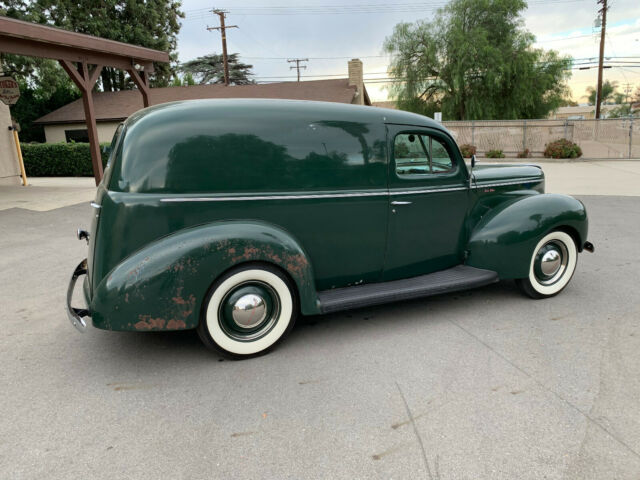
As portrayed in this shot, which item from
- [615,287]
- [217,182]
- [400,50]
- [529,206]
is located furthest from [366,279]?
[400,50]

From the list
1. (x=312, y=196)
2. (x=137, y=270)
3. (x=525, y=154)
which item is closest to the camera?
(x=137, y=270)

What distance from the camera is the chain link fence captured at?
2202 cm

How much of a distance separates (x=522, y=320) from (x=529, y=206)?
110cm

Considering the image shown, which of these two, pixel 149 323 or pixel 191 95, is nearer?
pixel 149 323

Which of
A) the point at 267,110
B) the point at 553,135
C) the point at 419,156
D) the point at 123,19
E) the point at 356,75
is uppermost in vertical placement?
the point at 123,19

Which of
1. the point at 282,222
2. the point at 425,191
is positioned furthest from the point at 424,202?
the point at 282,222

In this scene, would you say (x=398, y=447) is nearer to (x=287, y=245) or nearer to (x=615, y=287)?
(x=287, y=245)

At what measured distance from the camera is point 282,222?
11.3 feet

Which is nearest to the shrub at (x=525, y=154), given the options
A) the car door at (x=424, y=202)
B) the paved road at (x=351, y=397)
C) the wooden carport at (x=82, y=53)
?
the wooden carport at (x=82, y=53)

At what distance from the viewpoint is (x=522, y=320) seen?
3967 mm

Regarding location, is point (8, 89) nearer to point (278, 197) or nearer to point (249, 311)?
point (278, 197)

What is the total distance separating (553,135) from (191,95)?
786 inches

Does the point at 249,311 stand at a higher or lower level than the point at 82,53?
lower

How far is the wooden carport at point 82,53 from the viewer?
9.27 m
